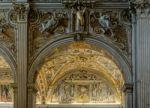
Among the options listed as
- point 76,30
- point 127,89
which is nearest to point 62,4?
point 76,30

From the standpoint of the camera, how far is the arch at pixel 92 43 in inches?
1115

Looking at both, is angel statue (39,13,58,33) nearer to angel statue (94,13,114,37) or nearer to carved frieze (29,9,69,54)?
carved frieze (29,9,69,54)

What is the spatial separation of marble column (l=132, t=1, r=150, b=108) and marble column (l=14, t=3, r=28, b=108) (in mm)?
4229

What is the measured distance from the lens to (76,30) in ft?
93.4

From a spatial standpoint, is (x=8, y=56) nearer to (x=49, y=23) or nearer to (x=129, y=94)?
(x=49, y=23)

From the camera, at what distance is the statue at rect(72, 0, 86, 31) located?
28.4 metres

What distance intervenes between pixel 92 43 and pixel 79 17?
1.13m

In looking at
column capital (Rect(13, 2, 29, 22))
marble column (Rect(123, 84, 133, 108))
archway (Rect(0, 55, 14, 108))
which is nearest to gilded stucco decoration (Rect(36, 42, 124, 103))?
archway (Rect(0, 55, 14, 108))

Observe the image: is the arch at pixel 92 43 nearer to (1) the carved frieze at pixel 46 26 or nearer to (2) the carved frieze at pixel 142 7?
(1) the carved frieze at pixel 46 26

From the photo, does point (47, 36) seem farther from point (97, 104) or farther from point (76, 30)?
point (97, 104)

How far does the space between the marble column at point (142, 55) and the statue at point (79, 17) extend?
6.83ft

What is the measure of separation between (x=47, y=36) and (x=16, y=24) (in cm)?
129

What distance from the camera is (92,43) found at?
28500 mm

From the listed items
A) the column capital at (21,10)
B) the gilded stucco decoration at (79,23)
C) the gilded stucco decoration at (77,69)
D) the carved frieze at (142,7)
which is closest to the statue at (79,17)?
the gilded stucco decoration at (79,23)
